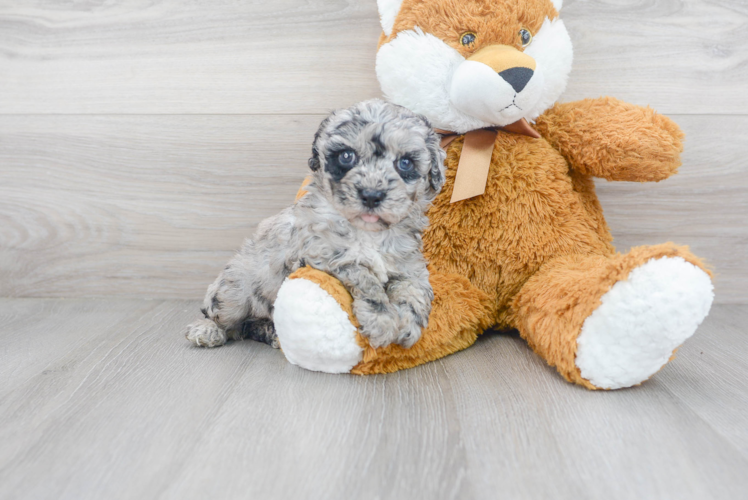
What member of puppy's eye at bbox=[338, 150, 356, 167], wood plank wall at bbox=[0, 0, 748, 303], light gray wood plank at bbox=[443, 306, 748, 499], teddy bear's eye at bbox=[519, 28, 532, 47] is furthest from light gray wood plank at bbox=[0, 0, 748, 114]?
light gray wood plank at bbox=[443, 306, 748, 499]

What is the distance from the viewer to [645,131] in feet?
4.48

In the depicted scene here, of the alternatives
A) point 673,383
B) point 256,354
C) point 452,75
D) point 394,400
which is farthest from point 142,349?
point 673,383

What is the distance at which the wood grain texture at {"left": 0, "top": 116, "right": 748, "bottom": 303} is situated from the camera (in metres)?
1.77

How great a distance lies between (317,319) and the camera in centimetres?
115

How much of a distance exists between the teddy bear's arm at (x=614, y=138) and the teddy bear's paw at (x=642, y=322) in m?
0.40

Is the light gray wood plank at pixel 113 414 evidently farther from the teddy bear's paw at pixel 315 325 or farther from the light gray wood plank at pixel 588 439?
the light gray wood plank at pixel 588 439

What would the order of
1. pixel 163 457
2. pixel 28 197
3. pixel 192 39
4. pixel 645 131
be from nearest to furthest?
1. pixel 163 457
2. pixel 645 131
3. pixel 192 39
4. pixel 28 197

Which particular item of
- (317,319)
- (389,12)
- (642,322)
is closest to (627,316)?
(642,322)

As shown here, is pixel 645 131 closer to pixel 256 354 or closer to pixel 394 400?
pixel 394 400

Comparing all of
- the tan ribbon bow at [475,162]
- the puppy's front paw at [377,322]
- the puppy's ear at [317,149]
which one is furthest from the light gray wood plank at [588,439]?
the puppy's ear at [317,149]

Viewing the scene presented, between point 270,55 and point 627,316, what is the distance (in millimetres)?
1302

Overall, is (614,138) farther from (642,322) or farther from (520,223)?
(642,322)

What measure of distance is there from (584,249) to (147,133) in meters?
1.41

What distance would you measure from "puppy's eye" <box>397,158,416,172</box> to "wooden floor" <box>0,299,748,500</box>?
473mm
